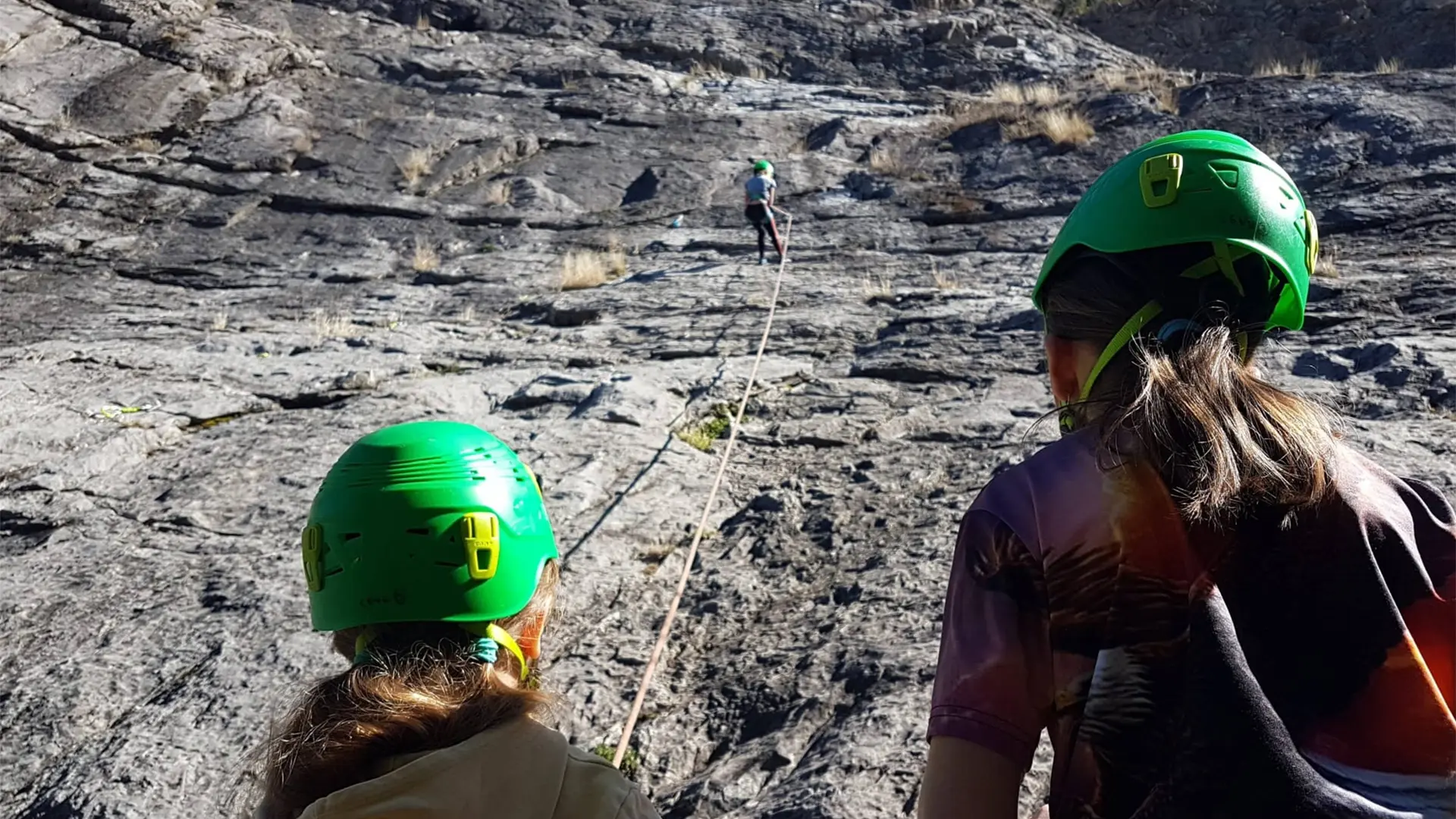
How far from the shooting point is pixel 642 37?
794 inches

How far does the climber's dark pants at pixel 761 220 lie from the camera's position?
11922 millimetres

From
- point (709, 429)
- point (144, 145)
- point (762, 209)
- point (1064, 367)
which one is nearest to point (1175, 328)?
point (1064, 367)

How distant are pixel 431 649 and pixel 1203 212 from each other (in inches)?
52.4

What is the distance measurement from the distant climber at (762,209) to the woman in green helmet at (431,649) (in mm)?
9917

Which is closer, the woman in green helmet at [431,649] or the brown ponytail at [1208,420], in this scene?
the brown ponytail at [1208,420]

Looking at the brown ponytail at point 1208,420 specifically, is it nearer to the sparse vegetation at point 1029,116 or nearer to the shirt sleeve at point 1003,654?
the shirt sleeve at point 1003,654

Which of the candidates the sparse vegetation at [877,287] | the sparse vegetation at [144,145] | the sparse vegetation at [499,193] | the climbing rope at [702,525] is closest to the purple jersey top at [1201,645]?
the climbing rope at [702,525]

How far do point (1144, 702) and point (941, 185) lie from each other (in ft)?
41.0

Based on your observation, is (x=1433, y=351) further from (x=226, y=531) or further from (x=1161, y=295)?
(x=226, y=531)

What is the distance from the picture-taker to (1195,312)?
4.84 feet

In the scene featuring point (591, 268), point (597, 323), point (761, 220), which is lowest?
point (591, 268)

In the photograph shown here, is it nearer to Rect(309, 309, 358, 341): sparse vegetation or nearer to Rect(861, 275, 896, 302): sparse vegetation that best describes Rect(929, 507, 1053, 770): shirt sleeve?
Rect(861, 275, 896, 302): sparse vegetation

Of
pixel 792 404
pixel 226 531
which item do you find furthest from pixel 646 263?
Answer: pixel 226 531

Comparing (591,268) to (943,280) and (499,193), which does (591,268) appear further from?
(499,193)
